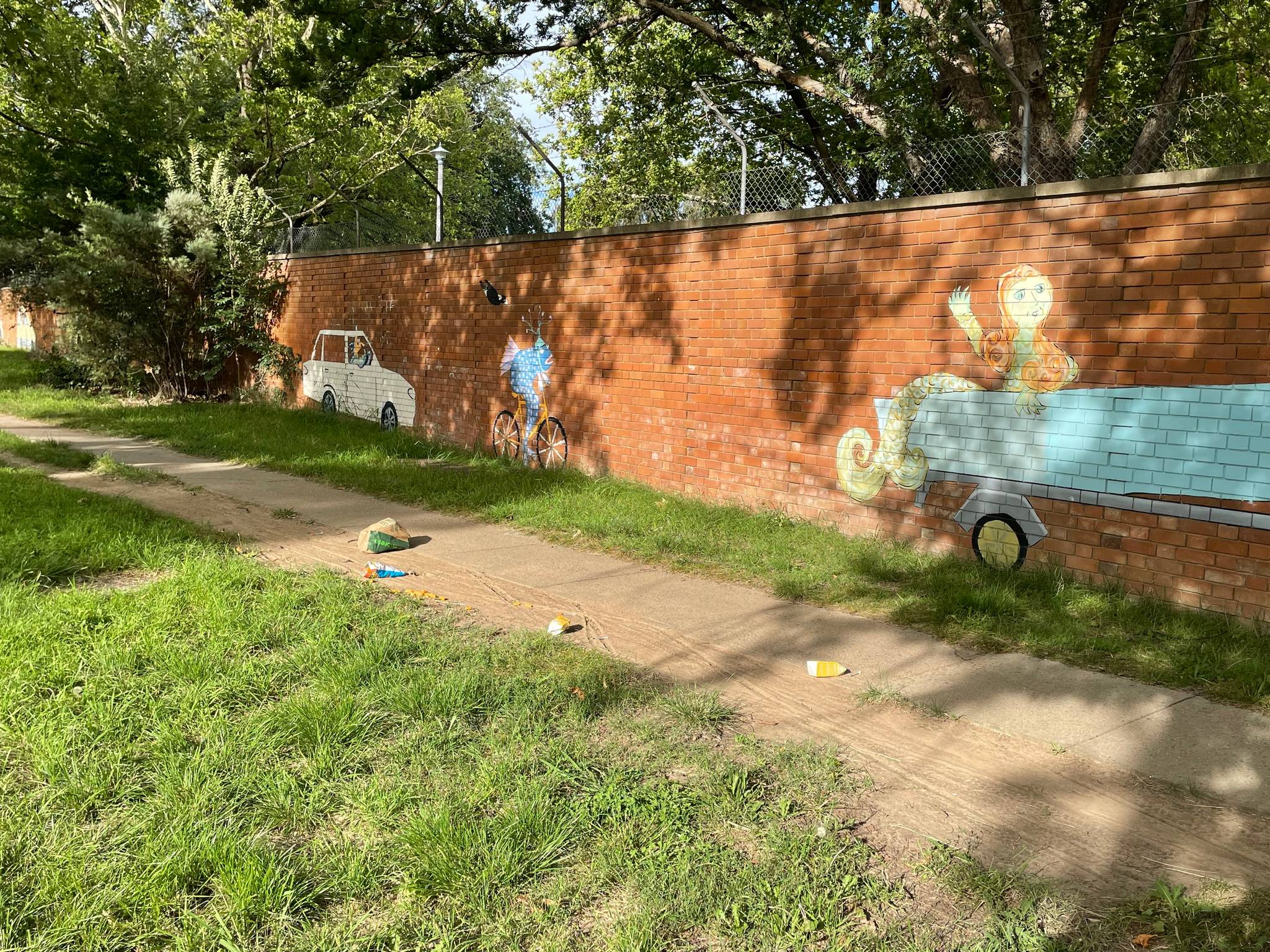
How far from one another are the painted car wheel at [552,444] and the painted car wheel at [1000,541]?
4998 millimetres

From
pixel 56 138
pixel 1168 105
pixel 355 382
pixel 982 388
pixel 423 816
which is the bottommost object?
pixel 423 816

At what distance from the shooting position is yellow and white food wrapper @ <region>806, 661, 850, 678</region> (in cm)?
489

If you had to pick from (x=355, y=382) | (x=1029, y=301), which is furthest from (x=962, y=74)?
(x=355, y=382)

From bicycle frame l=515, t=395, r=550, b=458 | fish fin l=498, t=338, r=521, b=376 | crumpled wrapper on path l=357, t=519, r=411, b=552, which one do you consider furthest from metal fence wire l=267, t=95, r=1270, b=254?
crumpled wrapper on path l=357, t=519, r=411, b=552

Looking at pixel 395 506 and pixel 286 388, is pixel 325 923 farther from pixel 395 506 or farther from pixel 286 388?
pixel 286 388

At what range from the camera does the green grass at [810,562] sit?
5.19 m

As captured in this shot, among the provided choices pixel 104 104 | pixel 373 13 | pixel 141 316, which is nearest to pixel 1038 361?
pixel 373 13

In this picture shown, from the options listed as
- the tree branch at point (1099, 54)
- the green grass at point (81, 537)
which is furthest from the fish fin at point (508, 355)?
the tree branch at point (1099, 54)

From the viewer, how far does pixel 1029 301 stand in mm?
6539

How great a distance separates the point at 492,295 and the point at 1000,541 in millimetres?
7002

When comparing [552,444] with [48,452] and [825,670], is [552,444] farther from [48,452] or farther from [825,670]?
[825,670]

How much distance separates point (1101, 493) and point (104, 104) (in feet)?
65.0

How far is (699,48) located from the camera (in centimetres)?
1761

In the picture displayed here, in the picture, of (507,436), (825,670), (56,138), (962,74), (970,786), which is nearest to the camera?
(970,786)
